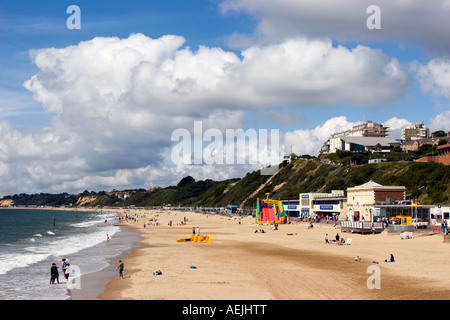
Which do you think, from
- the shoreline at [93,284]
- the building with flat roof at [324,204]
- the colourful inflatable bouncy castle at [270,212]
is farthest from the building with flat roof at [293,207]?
the shoreline at [93,284]

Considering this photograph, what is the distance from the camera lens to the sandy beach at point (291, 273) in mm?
21922

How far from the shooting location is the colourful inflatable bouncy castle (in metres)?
82.0

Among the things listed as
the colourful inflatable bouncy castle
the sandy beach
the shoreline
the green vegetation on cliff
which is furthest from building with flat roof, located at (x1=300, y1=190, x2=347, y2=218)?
the shoreline

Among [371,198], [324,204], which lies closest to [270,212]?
[324,204]

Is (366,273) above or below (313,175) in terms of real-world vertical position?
below

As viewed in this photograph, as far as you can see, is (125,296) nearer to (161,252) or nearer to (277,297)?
(277,297)

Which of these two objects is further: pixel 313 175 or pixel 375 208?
pixel 313 175

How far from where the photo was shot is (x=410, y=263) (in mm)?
30625

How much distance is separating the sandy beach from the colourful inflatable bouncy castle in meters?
36.5

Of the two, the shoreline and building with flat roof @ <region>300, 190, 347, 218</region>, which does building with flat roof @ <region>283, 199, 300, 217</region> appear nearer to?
building with flat roof @ <region>300, 190, 347, 218</region>

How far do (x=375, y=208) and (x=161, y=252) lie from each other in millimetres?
33710
